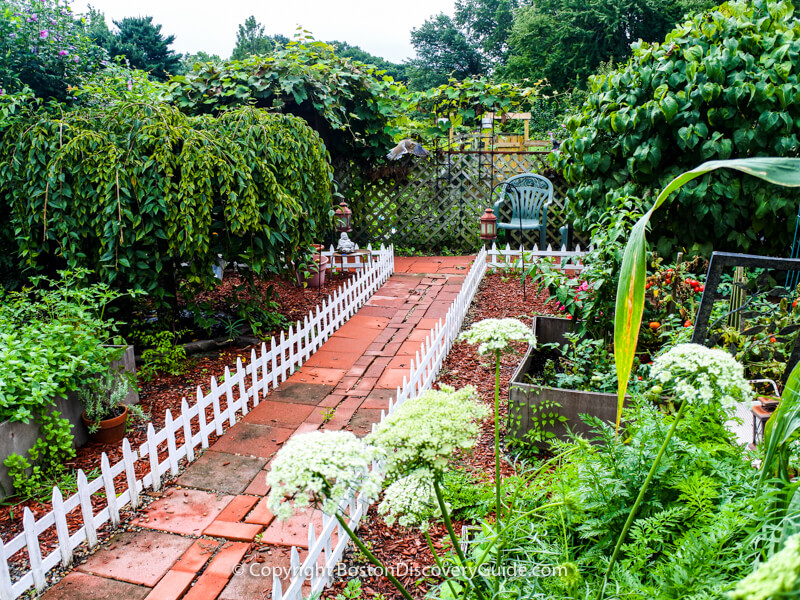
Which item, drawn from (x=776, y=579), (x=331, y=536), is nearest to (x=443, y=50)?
(x=331, y=536)

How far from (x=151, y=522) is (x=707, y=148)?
13.1 ft

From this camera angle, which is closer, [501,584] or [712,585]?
[712,585]

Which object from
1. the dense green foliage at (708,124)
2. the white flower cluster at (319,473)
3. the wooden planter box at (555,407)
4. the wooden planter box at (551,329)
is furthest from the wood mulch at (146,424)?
the dense green foliage at (708,124)

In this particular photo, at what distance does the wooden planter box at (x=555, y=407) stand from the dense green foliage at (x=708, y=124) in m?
1.58

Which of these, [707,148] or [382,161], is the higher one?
[382,161]

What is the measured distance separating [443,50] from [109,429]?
45.9 metres

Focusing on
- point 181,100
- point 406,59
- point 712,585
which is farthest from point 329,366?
point 406,59

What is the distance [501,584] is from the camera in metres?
1.47

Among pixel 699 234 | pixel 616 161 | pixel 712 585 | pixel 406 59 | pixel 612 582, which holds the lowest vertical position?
pixel 612 582

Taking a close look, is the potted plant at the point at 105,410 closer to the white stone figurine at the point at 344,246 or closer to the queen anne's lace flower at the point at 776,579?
the queen anne's lace flower at the point at 776,579

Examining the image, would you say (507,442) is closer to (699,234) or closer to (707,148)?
(699,234)

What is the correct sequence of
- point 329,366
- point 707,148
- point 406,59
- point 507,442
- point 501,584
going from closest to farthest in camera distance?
1. point 501,584
2. point 507,442
3. point 707,148
4. point 329,366
5. point 406,59

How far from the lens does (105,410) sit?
338 centimetres

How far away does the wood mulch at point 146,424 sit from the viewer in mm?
2650
